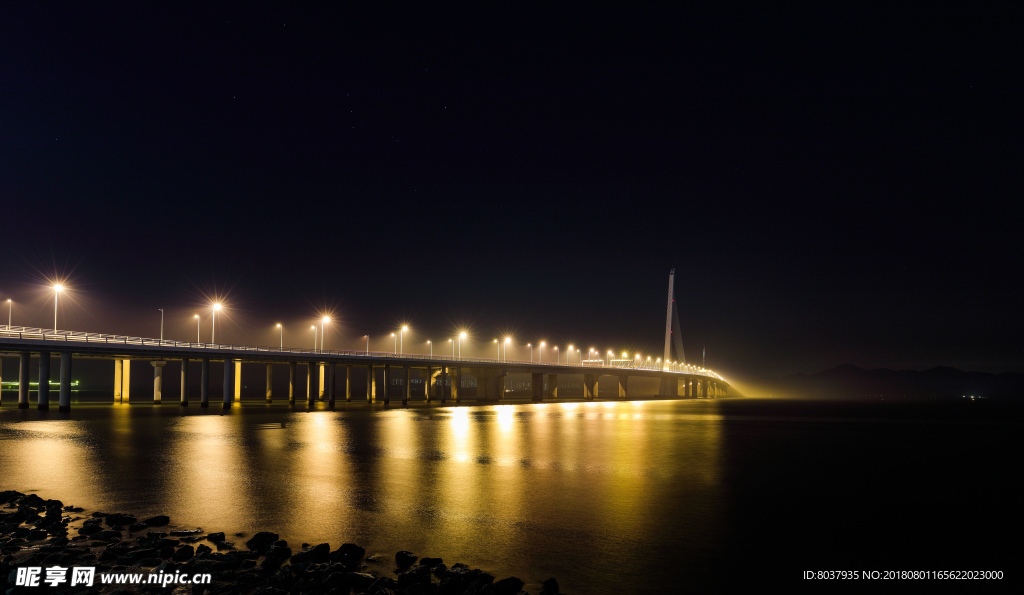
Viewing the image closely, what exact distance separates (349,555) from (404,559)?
1039 mm

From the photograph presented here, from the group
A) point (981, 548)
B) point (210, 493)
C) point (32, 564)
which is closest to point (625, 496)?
point (981, 548)

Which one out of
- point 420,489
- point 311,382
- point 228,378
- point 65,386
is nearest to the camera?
point 420,489

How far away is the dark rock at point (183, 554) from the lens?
1159cm

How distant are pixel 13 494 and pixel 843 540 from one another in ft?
68.7

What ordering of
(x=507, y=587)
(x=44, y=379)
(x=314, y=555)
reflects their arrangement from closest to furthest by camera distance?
(x=507, y=587) → (x=314, y=555) → (x=44, y=379)

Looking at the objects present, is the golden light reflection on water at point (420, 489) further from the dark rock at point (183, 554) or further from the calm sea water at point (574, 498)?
the dark rock at point (183, 554)

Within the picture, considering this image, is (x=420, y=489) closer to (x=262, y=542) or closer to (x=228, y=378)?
(x=262, y=542)

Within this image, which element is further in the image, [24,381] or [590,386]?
[590,386]

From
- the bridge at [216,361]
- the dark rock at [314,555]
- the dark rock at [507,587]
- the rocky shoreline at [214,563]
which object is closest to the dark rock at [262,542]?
the rocky shoreline at [214,563]

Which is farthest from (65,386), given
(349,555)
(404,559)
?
(404,559)

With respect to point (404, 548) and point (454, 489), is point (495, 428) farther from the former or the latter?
point (404, 548)

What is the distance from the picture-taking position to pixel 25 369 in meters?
65.8

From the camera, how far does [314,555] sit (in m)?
11.9

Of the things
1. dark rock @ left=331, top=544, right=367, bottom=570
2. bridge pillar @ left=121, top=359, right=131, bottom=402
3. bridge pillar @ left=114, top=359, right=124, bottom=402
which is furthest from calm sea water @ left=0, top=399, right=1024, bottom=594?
bridge pillar @ left=114, top=359, right=124, bottom=402
